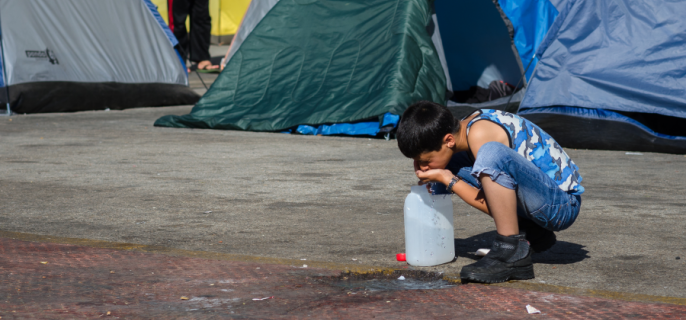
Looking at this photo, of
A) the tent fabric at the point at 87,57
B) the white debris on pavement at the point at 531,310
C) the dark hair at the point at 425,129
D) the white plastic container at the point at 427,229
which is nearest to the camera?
the white debris on pavement at the point at 531,310

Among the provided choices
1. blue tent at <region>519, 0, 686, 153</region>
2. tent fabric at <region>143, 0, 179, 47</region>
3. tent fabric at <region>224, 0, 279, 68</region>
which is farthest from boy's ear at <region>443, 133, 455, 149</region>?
tent fabric at <region>143, 0, 179, 47</region>

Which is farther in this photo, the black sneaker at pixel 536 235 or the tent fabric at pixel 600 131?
the tent fabric at pixel 600 131

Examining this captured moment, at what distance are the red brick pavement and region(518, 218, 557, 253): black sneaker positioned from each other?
1.34 feet

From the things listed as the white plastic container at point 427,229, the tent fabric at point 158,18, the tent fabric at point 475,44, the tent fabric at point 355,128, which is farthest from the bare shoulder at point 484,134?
the tent fabric at point 158,18

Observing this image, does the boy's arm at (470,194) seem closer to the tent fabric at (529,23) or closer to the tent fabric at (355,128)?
the tent fabric at (355,128)

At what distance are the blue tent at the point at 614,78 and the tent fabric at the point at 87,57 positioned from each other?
572 cm

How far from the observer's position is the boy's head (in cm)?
265

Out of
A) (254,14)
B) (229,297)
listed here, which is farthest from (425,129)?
(254,14)

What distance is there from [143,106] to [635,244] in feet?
27.6

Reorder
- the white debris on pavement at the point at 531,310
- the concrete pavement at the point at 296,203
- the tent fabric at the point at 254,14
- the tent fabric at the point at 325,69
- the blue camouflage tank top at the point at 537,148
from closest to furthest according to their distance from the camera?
the white debris on pavement at the point at 531,310
the blue camouflage tank top at the point at 537,148
the concrete pavement at the point at 296,203
the tent fabric at the point at 325,69
the tent fabric at the point at 254,14

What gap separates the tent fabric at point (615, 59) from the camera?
6.17 meters

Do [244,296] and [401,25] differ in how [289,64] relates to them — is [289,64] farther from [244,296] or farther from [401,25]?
[244,296]

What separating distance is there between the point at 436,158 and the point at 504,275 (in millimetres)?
456

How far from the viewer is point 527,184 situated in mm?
2713
